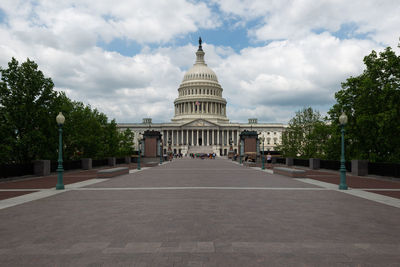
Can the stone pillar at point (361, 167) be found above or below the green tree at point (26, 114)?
below

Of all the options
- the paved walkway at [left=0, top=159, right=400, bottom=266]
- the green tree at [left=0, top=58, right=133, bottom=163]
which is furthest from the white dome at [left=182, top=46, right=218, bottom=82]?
the paved walkway at [left=0, top=159, right=400, bottom=266]

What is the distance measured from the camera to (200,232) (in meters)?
8.44

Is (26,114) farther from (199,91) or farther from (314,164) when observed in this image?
(199,91)

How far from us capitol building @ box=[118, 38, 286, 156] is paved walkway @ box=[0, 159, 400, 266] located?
14028cm

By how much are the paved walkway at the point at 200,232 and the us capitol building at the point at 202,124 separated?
460 ft

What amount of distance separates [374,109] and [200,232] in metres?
29.7

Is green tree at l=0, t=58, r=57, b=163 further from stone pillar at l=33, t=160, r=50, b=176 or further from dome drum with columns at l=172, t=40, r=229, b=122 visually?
dome drum with columns at l=172, t=40, r=229, b=122

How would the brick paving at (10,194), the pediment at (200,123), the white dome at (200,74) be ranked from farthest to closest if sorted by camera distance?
1. the white dome at (200,74)
2. the pediment at (200,123)
3. the brick paving at (10,194)

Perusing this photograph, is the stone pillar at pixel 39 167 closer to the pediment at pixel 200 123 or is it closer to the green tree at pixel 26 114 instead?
the green tree at pixel 26 114

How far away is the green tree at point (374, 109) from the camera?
2973 centimetres

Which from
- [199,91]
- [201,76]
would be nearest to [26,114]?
[199,91]

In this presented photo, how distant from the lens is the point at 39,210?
1168 centimetres

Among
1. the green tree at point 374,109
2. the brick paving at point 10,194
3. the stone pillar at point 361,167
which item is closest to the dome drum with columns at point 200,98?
the green tree at point 374,109

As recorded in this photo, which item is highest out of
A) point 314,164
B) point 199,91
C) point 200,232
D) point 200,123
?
point 199,91
